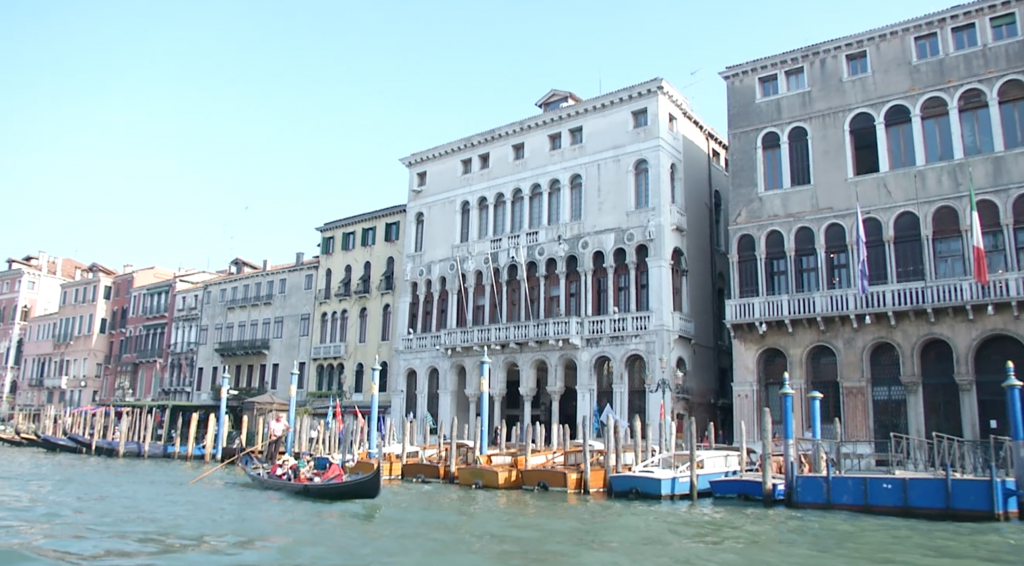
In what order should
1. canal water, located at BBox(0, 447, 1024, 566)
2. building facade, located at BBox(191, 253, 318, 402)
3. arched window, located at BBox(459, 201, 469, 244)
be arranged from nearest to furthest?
canal water, located at BBox(0, 447, 1024, 566), arched window, located at BBox(459, 201, 469, 244), building facade, located at BBox(191, 253, 318, 402)

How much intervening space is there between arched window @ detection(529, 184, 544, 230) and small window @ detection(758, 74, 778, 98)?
787 centimetres

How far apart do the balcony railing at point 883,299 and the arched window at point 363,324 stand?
52.5 ft

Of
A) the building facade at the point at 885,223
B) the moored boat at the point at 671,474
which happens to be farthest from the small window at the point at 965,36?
the moored boat at the point at 671,474

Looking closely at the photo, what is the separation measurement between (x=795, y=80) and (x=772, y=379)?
25.9ft

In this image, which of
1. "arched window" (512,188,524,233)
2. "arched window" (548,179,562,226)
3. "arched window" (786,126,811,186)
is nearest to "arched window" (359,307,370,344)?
"arched window" (512,188,524,233)

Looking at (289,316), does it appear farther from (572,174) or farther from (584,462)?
(584,462)

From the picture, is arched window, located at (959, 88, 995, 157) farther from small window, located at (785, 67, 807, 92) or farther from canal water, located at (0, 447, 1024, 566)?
canal water, located at (0, 447, 1024, 566)

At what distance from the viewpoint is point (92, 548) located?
1148cm

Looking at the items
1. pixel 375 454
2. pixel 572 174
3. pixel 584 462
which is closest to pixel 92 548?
pixel 584 462

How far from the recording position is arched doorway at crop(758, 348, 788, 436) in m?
21.6

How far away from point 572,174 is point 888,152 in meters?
9.58

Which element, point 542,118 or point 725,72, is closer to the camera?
point 725,72

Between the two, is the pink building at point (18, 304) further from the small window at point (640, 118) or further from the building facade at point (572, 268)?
the small window at point (640, 118)

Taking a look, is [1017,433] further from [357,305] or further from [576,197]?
[357,305]
